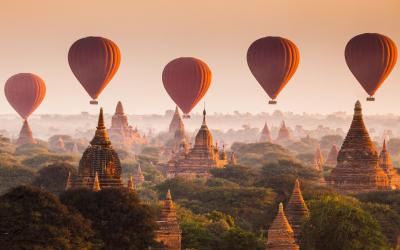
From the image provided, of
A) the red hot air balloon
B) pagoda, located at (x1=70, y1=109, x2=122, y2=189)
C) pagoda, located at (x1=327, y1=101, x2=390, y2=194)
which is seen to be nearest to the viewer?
pagoda, located at (x1=70, y1=109, x2=122, y2=189)

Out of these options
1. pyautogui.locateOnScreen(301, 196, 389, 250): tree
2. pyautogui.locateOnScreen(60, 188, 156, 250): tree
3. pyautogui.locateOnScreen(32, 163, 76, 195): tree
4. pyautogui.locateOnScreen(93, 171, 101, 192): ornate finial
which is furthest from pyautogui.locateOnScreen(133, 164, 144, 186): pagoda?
pyautogui.locateOnScreen(60, 188, 156, 250): tree

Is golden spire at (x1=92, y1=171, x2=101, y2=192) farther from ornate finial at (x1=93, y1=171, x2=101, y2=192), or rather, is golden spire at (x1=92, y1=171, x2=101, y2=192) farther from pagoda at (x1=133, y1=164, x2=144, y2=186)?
pagoda at (x1=133, y1=164, x2=144, y2=186)

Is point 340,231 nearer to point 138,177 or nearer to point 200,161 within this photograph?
point 200,161

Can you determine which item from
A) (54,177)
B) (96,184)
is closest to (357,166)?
(54,177)

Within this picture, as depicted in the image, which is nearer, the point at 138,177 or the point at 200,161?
the point at 200,161

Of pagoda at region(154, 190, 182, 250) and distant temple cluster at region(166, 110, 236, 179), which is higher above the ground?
distant temple cluster at region(166, 110, 236, 179)
